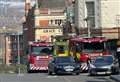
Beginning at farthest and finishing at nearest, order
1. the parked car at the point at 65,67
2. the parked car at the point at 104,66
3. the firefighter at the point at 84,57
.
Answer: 1. the firefighter at the point at 84,57
2. the parked car at the point at 65,67
3. the parked car at the point at 104,66

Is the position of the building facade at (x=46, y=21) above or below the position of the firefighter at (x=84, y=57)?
above

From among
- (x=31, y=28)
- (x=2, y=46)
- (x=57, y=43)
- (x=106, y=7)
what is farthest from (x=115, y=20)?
(x=2, y=46)

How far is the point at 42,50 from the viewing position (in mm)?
54688

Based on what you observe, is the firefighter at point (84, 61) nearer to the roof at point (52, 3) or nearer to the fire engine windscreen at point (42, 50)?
the fire engine windscreen at point (42, 50)

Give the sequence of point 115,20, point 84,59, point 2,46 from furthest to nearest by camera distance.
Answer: point 2,46 → point 115,20 → point 84,59

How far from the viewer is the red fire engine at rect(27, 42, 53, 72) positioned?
54306mm

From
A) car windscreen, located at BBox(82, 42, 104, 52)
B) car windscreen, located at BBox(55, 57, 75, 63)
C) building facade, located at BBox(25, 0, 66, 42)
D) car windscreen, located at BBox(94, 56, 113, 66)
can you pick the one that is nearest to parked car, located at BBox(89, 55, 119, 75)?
car windscreen, located at BBox(94, 56, 113, 66)

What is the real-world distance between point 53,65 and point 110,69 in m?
4.95

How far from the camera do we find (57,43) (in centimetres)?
5659

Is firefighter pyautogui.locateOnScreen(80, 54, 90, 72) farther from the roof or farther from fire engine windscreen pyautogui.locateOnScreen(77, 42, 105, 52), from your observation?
the roof

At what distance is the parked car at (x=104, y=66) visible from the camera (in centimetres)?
4428

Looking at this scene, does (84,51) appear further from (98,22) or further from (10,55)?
(10,55)

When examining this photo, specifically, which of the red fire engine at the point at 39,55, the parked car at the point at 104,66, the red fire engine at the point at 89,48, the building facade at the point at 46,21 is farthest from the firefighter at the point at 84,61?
the building facade at the point at 46,21

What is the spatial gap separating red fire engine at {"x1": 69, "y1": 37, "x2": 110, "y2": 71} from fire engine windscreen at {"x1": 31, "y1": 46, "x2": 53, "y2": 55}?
15.9 feet
